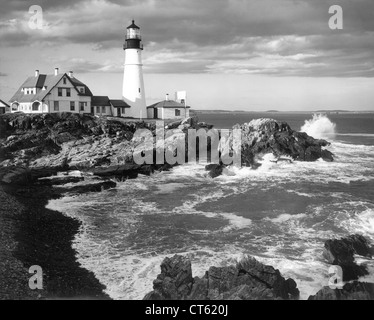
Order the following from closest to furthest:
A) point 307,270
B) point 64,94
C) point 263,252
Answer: point 307,270
point 263,252
point 64,94

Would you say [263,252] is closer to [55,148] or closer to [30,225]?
[30,225]

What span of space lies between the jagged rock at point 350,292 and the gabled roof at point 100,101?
2924cm

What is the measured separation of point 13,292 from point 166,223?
682 centimetres

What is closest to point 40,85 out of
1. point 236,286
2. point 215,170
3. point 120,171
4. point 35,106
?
point 35,106

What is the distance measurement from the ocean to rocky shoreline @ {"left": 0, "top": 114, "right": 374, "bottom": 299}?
707 millimetres

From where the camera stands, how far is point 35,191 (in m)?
21.7

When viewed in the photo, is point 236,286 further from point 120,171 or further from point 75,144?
point 75,144

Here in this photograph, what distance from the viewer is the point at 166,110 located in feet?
126

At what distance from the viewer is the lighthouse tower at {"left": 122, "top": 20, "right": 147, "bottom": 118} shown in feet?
118

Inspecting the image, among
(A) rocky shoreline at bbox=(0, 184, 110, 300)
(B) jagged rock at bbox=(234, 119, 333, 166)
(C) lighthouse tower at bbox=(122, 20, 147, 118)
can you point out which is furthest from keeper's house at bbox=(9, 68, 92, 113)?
(A) rocky shoreline at bbox=(0, 184, 110, 300)

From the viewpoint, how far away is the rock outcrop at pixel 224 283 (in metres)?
9.98

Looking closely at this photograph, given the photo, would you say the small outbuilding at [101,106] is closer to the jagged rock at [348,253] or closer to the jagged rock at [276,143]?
the jagged rock at [276,143]

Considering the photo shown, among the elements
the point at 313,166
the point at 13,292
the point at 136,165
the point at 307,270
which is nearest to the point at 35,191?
the point at 136,165

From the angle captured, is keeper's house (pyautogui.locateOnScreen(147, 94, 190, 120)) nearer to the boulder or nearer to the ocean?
the boulder
